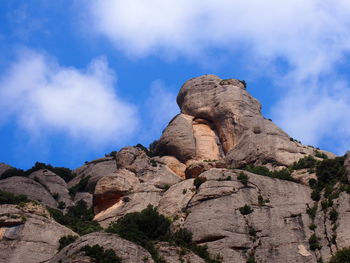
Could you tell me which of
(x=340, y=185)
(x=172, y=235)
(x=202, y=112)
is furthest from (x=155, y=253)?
(x=202, y=112)

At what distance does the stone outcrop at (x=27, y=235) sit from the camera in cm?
4147

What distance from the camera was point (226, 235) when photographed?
41.8 meters

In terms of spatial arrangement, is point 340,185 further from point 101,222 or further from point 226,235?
point 101,222

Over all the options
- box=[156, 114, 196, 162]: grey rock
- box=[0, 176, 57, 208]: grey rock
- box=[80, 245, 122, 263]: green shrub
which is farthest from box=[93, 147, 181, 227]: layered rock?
box=[80, 245, 122, 263]: green shrub

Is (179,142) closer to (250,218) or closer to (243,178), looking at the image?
(243,178)

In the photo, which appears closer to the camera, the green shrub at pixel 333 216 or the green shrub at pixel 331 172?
the green shrub at pixel 333 216

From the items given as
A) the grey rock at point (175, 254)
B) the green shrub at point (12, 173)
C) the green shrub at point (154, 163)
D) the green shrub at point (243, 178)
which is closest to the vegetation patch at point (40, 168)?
the green shrub at point (12, 173)

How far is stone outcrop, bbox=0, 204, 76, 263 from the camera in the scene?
41469 millimetres

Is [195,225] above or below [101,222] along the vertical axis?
below

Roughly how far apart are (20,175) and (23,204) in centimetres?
2078

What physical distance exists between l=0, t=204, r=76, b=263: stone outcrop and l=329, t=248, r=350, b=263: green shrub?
1809 centimetres

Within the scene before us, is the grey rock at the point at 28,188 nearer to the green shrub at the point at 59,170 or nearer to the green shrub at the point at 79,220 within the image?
the green shrub at the point at 79,220

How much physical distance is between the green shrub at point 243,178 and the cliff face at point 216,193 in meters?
0.12

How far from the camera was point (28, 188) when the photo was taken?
60594 millimetres
